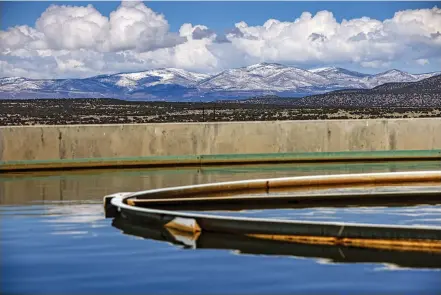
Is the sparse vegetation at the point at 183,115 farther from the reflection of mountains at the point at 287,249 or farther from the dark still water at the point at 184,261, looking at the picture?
the reflection of mountains at the point at 287,249

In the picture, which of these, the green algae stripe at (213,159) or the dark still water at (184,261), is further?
the green algae stripe at (213,159)

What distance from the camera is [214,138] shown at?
2444 cm

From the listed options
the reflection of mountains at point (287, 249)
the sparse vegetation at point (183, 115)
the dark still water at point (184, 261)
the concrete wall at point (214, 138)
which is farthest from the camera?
the sparse vegetation at point (183, 115)

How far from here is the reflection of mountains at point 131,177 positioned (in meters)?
17.6

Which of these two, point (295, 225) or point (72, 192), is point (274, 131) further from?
point (295, 225)

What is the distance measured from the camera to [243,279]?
9188 mm

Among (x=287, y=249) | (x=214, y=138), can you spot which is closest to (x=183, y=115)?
(x=214, y=138)

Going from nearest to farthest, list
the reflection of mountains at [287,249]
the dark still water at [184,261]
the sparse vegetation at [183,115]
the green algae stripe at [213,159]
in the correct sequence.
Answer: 1. the dark still water at [184,261]
2. the reflection of mountains at [287,249]
3. the green algae stripe at [213,159]
4. the sparse vegetation at [183,115]

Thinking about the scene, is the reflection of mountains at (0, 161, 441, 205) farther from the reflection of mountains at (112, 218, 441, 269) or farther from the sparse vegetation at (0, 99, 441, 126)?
the sparse vegetation at (0, 99, 441, 126)

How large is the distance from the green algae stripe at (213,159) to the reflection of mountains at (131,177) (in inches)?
22.8

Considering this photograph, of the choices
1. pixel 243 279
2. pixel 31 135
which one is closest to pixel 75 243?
pixel 243 279

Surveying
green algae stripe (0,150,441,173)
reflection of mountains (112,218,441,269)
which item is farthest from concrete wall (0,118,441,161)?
reflection of mountains (112,218,441,269)

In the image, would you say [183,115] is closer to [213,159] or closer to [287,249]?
[213,159]

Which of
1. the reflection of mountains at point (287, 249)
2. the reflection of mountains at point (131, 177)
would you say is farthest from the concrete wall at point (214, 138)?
the reflection of mountains at point (287, 249)
